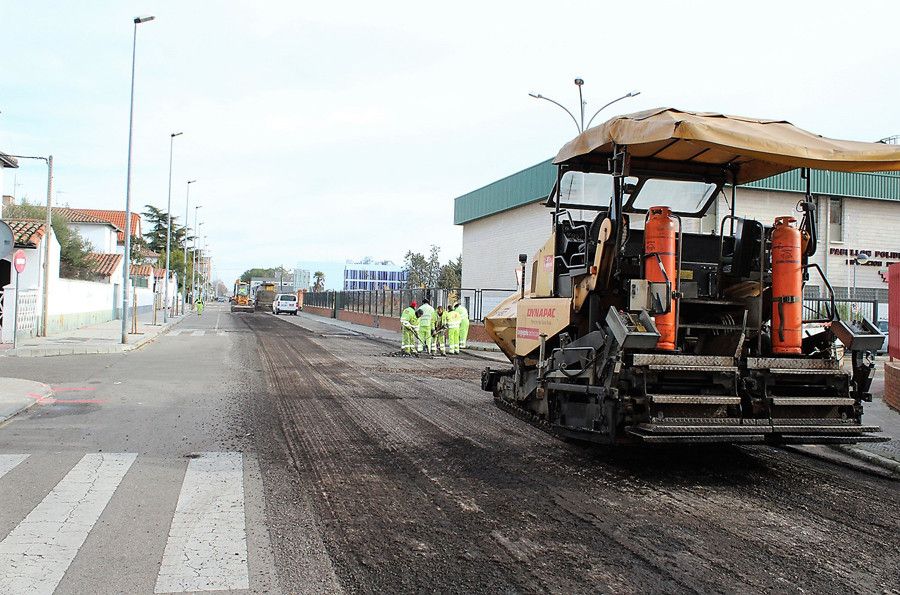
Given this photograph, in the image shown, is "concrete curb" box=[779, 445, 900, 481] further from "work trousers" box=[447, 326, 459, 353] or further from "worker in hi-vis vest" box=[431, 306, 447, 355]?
"work trousers" box=[447, 326, 459, 353]

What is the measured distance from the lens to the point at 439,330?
75.4 feet

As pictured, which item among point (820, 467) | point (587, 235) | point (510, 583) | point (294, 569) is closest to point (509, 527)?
point (510, 583)

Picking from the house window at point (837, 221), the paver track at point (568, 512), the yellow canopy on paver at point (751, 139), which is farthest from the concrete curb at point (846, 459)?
the house window at point (837, 221)

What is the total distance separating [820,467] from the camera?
729cm

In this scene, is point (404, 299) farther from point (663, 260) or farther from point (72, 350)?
point (663, 260)

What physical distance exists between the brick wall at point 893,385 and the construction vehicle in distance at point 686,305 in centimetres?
465

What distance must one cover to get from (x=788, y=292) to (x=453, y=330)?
1672 cm

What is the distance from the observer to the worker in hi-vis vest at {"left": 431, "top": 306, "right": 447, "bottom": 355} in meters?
22.9

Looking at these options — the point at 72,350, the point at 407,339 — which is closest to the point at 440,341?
the point at 407,339

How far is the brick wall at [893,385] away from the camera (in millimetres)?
10860

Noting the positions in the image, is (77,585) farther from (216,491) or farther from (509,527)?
(509,527)

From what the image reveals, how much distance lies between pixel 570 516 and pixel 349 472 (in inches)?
84.8

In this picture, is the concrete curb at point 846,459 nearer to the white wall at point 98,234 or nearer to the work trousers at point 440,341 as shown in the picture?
the work trousers at point 440,341

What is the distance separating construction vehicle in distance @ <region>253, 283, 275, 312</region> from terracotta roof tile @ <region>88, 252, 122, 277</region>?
29.3 metres
